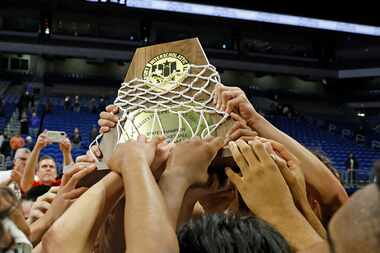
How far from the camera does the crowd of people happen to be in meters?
0.94

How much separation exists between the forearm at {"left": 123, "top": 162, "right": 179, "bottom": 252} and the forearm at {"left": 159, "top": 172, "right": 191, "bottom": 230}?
0.05m

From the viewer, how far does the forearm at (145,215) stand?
0.93m

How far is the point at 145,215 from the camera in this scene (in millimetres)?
973

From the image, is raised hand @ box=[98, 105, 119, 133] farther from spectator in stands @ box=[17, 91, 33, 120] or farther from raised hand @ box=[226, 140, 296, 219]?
spectator in stands @ box=[17, 91, 33, 120]

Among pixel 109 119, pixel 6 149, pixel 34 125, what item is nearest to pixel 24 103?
pixel 34 125

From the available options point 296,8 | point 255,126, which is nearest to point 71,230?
point 255,126

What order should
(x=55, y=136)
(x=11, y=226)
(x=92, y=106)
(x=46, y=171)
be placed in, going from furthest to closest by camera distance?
(x=92, y=106) < (x=46, y=171) < (x=55, y=136) < (x=11, y=226)

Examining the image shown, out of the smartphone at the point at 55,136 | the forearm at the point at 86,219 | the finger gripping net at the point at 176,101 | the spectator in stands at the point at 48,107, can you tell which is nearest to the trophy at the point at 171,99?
the finger gripping net at the point at 176,101

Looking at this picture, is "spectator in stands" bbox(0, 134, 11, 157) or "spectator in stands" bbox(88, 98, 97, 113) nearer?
"spectator in stands" bbox(0, 134, 11, 157)

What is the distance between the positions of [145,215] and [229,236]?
0.46 feet

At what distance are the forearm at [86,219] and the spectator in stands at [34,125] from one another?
1117 centimetres

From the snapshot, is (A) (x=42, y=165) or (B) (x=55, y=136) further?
(A) (x=42, y=165)

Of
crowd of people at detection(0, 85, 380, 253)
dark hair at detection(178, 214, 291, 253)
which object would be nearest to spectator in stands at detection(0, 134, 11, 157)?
crowd of people at detection(0, 85, 380, 253)

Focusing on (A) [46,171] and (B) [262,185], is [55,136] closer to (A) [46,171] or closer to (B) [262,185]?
(A) [46,171]
